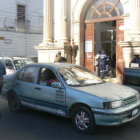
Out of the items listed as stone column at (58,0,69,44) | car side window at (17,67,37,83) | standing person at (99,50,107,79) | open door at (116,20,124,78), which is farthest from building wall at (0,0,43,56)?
car side window at (17,67,37,83)

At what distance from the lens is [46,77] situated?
6238 millimetres

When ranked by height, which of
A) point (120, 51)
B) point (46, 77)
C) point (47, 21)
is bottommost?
point (46, 77)

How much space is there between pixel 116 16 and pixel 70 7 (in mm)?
3160

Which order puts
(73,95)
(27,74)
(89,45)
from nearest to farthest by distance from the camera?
(73,95)
(27,74)
(89,45)

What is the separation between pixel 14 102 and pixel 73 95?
8.21 feet

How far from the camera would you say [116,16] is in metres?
12.5

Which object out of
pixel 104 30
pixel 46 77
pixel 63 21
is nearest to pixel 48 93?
pixel 46 77

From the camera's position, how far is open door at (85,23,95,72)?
13.8 metres

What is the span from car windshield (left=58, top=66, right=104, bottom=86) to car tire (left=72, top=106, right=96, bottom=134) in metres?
0.76

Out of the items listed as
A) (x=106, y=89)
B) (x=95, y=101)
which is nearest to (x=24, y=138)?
(x=95, y=101)

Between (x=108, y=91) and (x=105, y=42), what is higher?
(x=105, y=42)

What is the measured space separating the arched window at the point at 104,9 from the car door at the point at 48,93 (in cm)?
760

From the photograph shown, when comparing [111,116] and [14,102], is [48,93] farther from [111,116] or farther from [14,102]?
[111,116]

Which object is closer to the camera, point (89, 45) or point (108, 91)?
point (108, 91)
